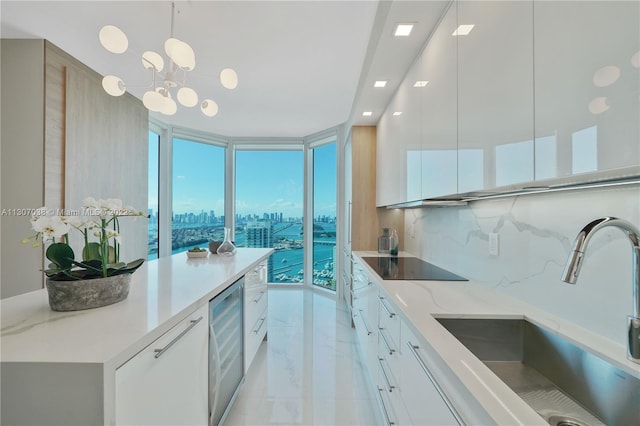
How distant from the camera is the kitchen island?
75 centimetres

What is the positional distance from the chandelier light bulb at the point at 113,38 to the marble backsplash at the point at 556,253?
230 centimetres

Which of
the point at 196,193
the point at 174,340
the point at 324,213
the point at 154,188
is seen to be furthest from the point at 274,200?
the point at 174,340

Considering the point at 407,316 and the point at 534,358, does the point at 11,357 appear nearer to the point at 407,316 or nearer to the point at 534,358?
the point at 407,316

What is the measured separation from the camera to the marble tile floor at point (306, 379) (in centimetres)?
194

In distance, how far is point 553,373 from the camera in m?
1.01

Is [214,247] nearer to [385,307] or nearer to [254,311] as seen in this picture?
[254,311]

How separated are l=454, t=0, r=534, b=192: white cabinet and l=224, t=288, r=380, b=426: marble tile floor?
1.75 meters

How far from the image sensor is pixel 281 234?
5.39 meters

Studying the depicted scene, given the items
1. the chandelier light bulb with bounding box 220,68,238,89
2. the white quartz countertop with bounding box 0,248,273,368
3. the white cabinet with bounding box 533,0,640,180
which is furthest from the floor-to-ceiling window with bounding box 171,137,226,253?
the white cabinet with bounding box 533,0,640,180

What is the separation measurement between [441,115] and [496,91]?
19.7 inches

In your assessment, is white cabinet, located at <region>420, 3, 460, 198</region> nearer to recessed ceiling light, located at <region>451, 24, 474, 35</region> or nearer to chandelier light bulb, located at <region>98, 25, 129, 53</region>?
recessed ceiling light, located at <region>451, 24, 474, 35</region>

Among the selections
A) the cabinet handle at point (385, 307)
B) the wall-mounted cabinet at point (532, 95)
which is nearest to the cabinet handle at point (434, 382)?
the cabinet handle at point (385, 307)

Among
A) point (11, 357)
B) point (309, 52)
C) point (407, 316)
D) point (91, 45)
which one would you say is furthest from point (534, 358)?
point (91, 45)

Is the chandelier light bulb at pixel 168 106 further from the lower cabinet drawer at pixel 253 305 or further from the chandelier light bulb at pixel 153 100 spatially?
the lower cabinet drawer at pixel 253 305
